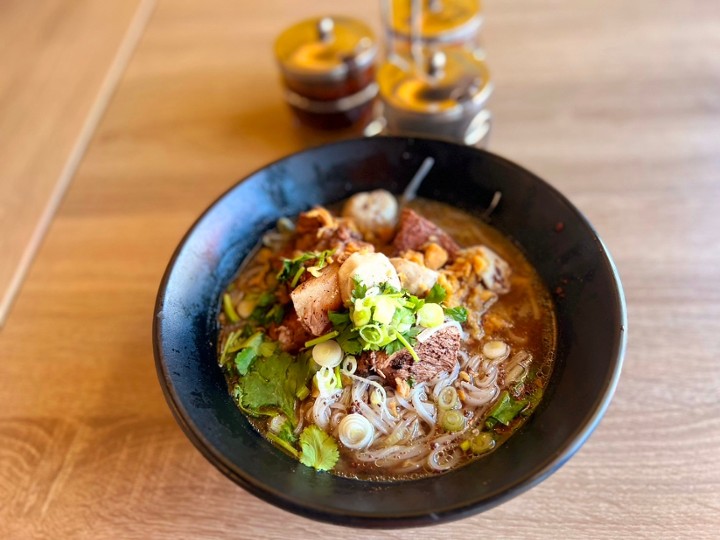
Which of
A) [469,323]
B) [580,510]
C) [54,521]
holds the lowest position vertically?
[580,510]

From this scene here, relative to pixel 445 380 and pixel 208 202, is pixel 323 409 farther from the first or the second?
pixel 208 202

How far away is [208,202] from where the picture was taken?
2.53m

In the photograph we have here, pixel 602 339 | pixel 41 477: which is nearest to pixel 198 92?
pixel 41 477

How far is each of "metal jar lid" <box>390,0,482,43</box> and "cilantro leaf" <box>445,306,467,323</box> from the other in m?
1.56

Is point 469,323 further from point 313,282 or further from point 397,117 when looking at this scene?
point 397,117

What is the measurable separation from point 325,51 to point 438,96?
58cm

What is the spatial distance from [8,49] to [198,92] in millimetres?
1257

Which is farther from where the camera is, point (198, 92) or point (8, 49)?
point (8, 49)

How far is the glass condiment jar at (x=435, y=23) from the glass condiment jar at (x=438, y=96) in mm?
289

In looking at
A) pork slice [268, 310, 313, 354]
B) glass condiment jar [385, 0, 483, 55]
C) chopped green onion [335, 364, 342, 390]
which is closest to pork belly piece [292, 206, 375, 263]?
pork slice [268, 310, 313, 354]

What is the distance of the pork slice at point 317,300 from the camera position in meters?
1.57

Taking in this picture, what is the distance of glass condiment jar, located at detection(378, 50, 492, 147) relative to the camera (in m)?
2.33

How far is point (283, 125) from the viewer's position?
9.21 feet

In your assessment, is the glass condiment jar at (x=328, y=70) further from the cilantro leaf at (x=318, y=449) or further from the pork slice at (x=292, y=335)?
the cilantro leaf at (x=318, y=449)
